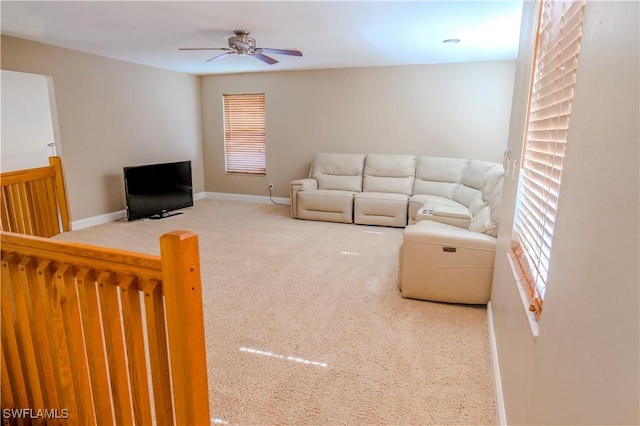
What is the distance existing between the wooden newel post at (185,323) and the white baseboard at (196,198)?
4.67m

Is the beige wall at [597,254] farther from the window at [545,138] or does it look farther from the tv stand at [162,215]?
the tv stand at [162,215]

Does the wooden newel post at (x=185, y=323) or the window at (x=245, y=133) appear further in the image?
the window at (x=245, y=133)

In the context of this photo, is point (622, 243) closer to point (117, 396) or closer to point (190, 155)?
point (117, 396)

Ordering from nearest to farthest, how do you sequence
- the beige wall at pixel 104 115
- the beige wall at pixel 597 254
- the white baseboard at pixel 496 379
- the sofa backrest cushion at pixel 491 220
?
1. the beige wall at pixel 597 254
2. the white baseboard at pixel 496 379
3. the sofa backrest cushion at pixel 491 220
4. the beige wall at pixel 104 115

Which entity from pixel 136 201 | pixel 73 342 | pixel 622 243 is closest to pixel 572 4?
pixel 622 243

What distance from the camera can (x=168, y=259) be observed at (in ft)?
3.29

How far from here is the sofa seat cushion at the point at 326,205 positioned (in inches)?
210

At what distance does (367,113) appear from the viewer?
19.3 feet

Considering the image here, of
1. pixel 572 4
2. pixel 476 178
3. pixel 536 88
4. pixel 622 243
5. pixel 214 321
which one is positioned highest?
pixel 572 4

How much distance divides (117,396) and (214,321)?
1.29 metres

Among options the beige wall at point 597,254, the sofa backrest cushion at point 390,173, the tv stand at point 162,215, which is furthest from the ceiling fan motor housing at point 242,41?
the beige wall at point 597,254

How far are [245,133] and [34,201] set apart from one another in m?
3.67

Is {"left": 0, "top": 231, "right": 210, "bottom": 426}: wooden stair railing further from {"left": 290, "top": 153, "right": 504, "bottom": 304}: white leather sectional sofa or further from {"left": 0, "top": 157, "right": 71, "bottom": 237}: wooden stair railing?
{"left": 290, "top": 153, "right": 504, "bottom": 304}: white leather sectional sofa

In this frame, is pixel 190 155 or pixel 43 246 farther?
pixel 190 155
